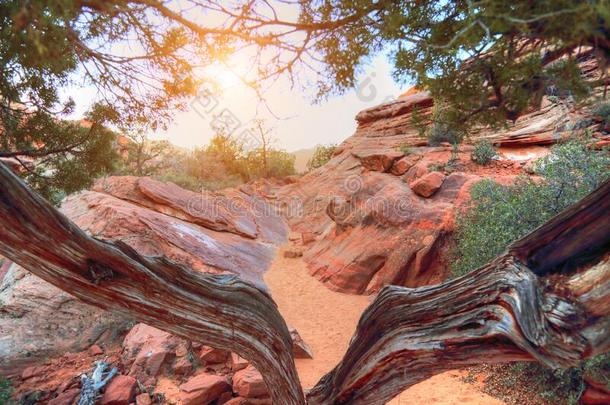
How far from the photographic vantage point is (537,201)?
6133mm

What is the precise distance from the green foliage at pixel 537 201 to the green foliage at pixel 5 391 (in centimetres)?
752

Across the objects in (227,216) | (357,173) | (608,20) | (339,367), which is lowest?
(339,367)

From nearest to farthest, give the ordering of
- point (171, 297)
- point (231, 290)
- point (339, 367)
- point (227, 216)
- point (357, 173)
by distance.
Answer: point (171, 297) < point (231, 290) < point (339, 367) < point (227, 216) < point (357, 173)

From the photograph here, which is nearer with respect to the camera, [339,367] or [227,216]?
[339,367]

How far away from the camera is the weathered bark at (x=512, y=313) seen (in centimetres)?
191

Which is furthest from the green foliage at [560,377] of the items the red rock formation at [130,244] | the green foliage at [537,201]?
the red rock formation at [130,244]

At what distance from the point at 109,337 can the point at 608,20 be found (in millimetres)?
7651

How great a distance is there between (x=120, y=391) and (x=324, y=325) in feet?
13.9

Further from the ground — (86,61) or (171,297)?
(86,61)

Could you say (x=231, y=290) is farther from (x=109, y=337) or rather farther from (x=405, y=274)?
(x=405, y=274)

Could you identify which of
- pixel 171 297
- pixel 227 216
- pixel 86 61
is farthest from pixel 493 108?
pixel 227 216

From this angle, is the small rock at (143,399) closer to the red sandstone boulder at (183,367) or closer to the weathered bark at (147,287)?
the red sandstone boulder at (183,367)

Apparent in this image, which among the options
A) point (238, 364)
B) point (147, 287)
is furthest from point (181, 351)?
point (147, 287)

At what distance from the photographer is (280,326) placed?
321 cm
